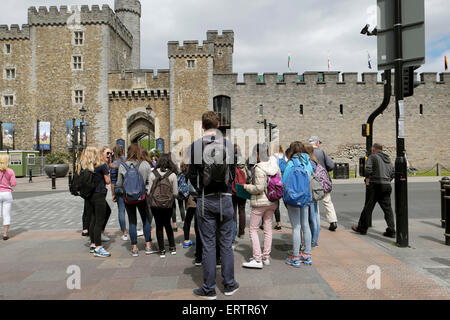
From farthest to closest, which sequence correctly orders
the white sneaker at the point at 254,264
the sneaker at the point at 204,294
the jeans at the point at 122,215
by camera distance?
the jeans at the point at 122,215, the white sneaker at the point at 254,264, the sneaker at the point at 204,294

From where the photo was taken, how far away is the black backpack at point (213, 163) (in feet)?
10.4

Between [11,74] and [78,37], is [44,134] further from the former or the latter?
[78,37]

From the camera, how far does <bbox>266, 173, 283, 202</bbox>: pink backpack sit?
4.04 meters

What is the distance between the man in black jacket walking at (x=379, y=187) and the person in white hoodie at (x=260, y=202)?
8.34 ft

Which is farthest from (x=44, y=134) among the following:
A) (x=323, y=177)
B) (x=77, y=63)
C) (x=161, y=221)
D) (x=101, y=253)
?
(x=323, y=177)

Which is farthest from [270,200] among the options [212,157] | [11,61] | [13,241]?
[11,61]

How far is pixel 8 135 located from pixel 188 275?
29665 millimetres

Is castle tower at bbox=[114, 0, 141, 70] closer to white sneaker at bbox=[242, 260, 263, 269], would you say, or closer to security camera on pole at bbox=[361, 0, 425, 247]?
security camera on pole at bbox=[361, 0, 425, 247]

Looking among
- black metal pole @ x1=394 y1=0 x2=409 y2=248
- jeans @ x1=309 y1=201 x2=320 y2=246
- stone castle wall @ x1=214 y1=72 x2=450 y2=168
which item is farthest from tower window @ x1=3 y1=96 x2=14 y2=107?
black metal pole @ x1=394 y1=0 x2=409 y2=248

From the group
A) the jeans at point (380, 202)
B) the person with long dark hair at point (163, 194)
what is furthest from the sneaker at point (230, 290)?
the jeans at point (380, 202)

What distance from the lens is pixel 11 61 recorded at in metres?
26.9

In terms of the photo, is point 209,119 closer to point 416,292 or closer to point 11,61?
point 416,292

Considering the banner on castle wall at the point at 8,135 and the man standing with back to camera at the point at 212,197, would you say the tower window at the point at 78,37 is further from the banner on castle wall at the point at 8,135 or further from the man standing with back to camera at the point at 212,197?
the man standing with back to camera at the point at 212,197
